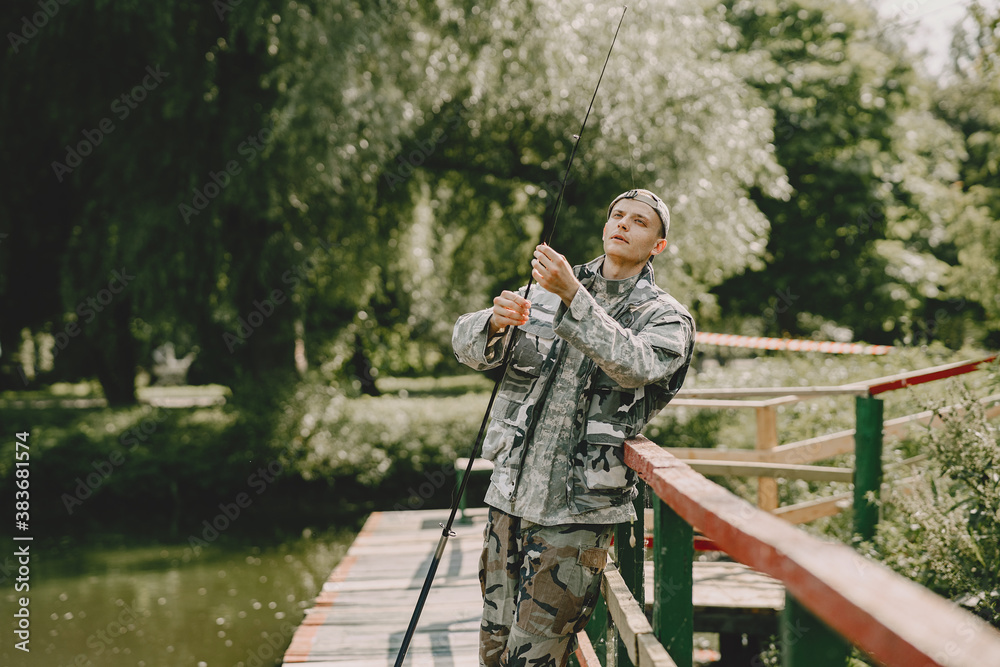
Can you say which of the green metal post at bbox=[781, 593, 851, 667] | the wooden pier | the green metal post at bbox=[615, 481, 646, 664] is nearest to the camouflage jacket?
the green metal post at bbox=[615, 481, 646, 664]

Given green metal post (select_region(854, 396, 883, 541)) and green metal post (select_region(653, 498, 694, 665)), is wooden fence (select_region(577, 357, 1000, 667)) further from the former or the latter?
green metal post (select_region(854, 396, 883, 541))

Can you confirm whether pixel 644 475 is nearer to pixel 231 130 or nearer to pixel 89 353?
pixel 231 130

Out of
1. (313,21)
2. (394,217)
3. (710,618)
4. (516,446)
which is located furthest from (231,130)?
(516,446)

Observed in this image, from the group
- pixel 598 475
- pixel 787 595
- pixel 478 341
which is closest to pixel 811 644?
pixel 787 595

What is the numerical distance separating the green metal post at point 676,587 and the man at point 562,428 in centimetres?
36

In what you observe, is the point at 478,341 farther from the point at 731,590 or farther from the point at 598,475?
the point at 731,590

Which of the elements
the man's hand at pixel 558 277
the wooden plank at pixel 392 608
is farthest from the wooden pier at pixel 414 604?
the man's hand at pixel 558 277

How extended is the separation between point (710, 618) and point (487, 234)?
9.64 metres

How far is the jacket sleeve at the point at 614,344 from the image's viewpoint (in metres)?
1.97

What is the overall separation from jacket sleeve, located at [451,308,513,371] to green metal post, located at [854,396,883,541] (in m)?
2.93

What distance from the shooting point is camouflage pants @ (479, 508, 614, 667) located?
2.15 meters

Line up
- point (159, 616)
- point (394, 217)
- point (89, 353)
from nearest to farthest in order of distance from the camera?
point (159, 616) → point (394, 217) → point (89, 353)

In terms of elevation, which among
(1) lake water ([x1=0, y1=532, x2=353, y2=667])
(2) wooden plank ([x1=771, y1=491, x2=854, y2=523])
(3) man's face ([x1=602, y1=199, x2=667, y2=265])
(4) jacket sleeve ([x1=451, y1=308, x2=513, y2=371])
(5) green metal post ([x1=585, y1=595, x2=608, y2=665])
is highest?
(3) man's face ([x1=602, y1=199, x2=667, y2=265])

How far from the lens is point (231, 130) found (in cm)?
920
